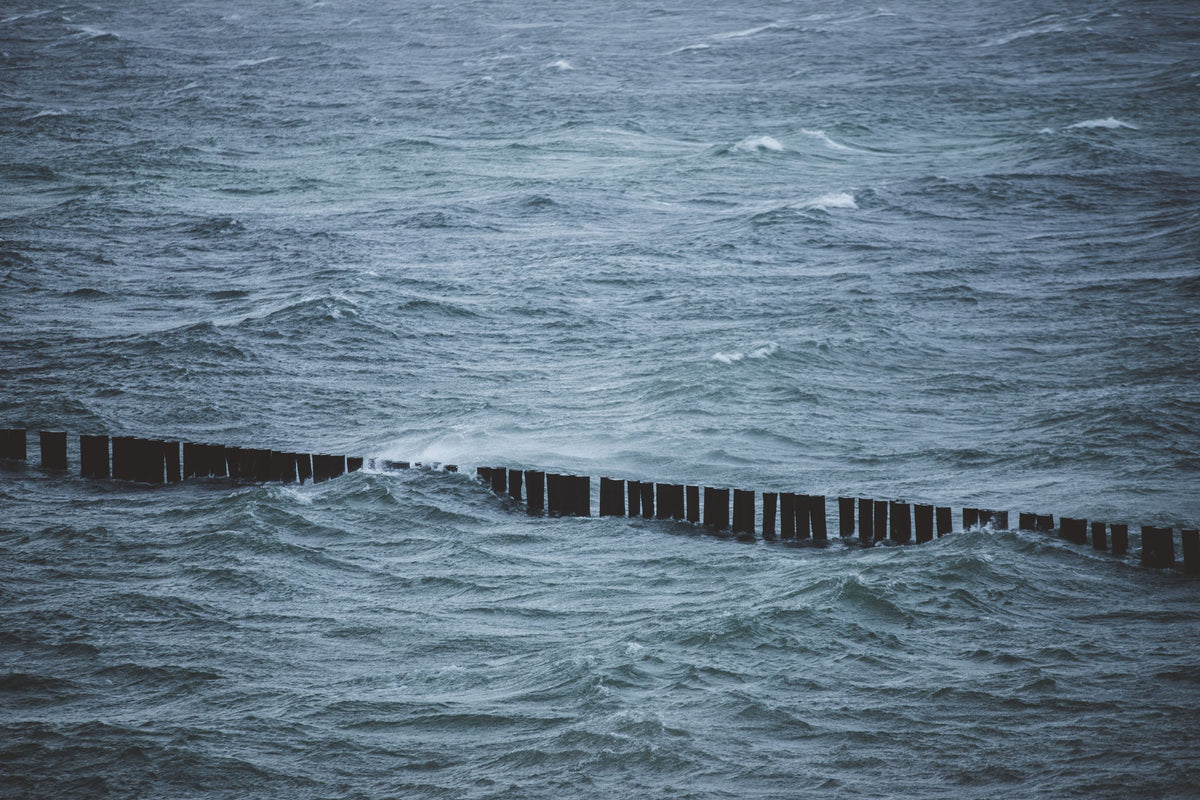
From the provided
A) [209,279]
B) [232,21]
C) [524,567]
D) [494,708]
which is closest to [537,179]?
[209,279]

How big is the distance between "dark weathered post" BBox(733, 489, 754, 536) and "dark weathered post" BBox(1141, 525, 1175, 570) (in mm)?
4770

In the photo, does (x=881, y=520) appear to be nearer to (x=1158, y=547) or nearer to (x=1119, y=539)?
(x=1119, y=539)

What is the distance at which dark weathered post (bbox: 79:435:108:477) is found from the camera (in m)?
19.7

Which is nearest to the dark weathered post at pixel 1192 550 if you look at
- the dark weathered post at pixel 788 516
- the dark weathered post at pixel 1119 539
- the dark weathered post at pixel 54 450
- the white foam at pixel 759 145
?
the dark weathered post at pixel 1119 539

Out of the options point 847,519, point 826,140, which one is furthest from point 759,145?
point 847,519

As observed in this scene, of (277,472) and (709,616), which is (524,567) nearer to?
(709,616)

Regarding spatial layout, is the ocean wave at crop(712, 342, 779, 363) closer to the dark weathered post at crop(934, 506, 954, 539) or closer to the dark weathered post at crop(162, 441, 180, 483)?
the dark weathered post at crop(934, 506, 954, 539)

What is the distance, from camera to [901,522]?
16422 mm

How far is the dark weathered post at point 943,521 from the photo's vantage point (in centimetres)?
1628

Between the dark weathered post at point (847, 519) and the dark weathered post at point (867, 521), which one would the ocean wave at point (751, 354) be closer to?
the dark weathered post at point (847, 519)

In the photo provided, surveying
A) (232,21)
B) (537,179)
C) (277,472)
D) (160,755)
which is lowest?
(160,755)

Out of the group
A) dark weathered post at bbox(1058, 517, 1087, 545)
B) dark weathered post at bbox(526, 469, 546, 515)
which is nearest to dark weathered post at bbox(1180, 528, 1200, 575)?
dark weathered post at bbox(1058, 517, 1087, 545)

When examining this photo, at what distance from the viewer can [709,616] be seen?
567 inches

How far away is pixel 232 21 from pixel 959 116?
196 feet
